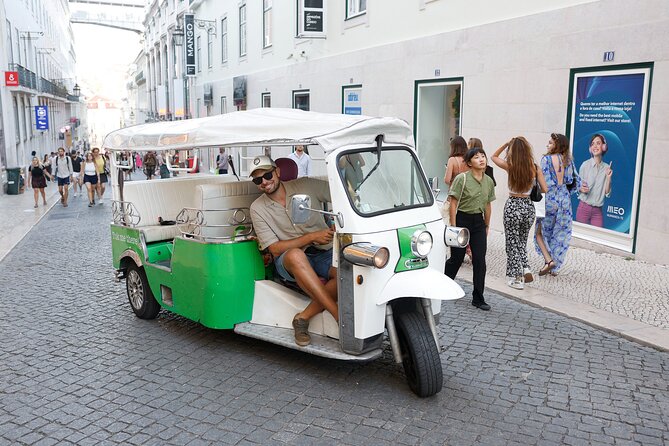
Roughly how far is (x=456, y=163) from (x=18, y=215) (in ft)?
41.1

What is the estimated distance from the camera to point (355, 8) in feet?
56.0

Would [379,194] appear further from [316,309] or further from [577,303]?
[577,303]

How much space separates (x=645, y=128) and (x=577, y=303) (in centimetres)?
331

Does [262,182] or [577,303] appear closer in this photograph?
[262,182]

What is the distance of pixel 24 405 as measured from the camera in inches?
183

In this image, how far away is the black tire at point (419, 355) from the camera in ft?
14.9

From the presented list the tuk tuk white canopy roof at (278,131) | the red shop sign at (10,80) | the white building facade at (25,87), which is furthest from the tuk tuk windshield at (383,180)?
the red shop sign at (10,80)

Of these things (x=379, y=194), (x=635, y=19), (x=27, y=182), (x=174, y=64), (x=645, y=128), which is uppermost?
(x=174, y=64)

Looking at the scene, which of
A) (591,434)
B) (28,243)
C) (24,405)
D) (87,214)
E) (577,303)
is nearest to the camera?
(591,434)

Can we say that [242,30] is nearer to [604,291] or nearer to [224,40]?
[224,40]

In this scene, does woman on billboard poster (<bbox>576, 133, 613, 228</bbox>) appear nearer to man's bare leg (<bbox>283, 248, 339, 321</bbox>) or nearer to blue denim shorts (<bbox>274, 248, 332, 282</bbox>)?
blue denim shorts (<bbox>274, 248, 332, 282</bbox>)

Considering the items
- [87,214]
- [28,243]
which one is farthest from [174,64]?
[28,243]

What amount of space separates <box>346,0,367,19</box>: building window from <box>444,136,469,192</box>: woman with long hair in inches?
354

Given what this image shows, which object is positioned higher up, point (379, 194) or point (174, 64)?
point (174, 64)
